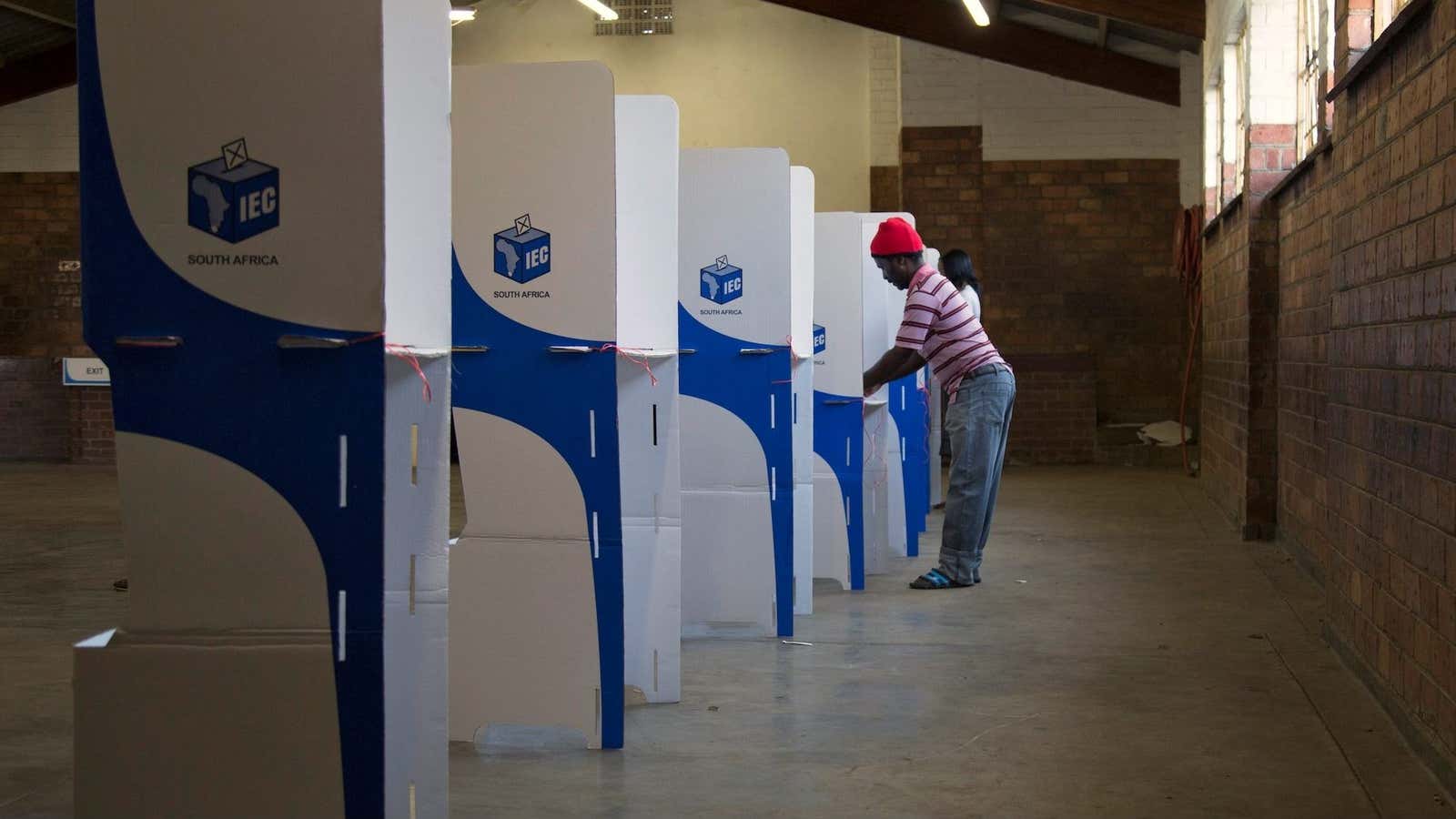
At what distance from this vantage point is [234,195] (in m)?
2.02

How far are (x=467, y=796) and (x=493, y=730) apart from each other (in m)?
0.44

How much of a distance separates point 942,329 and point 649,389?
2232 mm

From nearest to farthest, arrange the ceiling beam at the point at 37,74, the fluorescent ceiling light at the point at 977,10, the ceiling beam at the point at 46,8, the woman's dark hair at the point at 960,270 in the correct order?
the woman's dark hair at the point at 960,270 < the fluorescent ceiling light at the point at 977,10 < the ceiling beam at the point at 46,8 < the ceiling beam at the point at 37,74

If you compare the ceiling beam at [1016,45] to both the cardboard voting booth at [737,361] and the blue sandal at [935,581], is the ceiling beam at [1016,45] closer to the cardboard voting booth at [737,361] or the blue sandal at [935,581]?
the blue sandal at [935,581]

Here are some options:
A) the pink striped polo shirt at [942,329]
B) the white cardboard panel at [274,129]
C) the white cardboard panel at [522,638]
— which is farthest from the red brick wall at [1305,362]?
the white cardboard panel at [274,129]

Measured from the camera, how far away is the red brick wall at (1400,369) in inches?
114

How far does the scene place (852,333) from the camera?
563cm

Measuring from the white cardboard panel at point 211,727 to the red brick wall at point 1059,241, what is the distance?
10.0m

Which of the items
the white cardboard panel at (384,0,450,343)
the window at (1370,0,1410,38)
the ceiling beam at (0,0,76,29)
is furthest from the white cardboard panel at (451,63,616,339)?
the ceiling beam at (0,0,76,29)

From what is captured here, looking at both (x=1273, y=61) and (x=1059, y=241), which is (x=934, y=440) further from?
(x=1059, y=241)

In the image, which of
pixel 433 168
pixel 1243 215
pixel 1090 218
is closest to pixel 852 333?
pixel 1243 215

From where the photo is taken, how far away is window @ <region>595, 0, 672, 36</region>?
13.0 meters

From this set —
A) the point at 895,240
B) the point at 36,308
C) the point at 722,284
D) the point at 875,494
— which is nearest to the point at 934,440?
the point at 875,494

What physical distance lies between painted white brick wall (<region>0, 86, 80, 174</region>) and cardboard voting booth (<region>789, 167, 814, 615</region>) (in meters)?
9.66
